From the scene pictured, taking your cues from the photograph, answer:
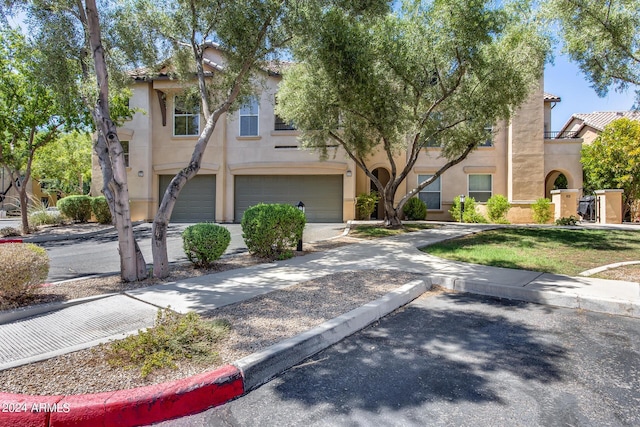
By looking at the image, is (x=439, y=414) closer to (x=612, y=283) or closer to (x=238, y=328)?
(x=238, y=328)

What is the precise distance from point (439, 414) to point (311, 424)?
3.24ft

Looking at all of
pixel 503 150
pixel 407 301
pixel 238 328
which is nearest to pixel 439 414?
pixel 238 328

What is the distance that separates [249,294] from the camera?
5.80 m

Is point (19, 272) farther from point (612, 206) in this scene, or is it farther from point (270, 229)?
point (612, 206)

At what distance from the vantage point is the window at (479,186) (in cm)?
2025

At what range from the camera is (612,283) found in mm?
6398

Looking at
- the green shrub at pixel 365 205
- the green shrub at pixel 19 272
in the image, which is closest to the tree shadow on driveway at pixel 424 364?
the green shrub at pixel 19 272

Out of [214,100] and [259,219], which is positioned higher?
[214,100]

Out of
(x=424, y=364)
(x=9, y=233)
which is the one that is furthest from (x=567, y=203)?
(x=9, y=233)

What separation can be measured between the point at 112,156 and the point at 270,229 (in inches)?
143

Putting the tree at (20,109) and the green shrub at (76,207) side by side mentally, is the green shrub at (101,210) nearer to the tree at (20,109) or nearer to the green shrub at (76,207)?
the green shrub at (76,207)

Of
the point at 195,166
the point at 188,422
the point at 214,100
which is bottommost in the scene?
the point at 188,422

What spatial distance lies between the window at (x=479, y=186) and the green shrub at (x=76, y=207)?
64.2 feet

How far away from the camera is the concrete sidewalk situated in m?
4.16
